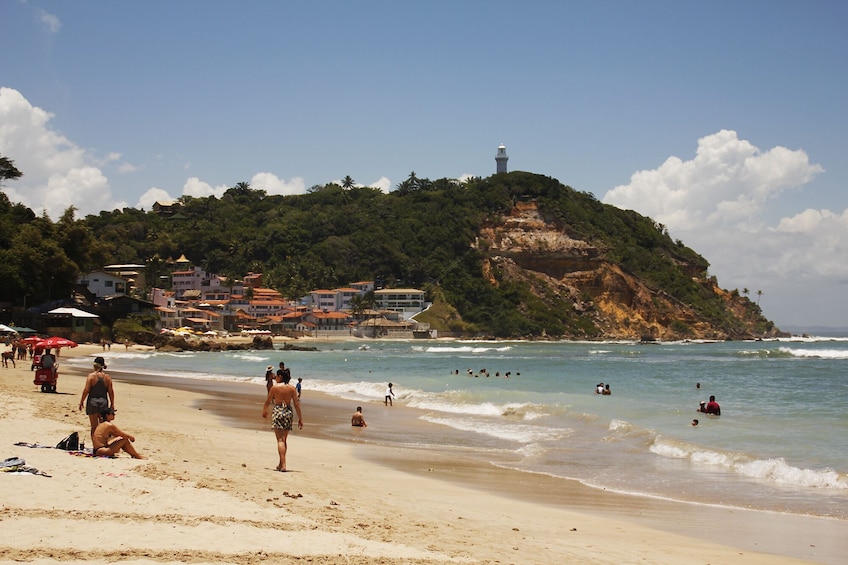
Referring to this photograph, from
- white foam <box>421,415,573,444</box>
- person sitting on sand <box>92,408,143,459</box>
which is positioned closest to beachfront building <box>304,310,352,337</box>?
white foam <box>421,415,573,444</box>

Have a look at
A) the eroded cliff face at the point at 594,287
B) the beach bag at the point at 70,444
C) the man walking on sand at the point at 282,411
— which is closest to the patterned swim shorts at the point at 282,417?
the man walking on sand at the point at 282,411

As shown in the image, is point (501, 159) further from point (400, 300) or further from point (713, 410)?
point (713, 410)

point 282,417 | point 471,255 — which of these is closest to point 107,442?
point 282,417

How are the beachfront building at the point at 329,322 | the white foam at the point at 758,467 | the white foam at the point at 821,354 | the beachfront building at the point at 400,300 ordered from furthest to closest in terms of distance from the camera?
the beachfront building at the point at 400,300 → the beachfront building at the point at 329,322 → the white foam at the point at 821,354 → the white foam at the point at 758,467

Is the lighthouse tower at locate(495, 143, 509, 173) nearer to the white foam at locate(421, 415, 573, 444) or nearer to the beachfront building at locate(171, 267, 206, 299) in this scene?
the beachfront building at locate(171, 267, 206, 299)

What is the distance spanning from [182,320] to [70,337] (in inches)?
1394

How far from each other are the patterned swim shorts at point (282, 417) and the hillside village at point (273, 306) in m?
86.8

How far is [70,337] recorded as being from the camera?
61.1 m

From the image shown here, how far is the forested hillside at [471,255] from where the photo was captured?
126 metres

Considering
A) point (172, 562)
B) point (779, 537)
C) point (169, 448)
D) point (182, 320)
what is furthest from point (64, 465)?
point (182, 320)

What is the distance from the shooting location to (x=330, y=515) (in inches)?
326

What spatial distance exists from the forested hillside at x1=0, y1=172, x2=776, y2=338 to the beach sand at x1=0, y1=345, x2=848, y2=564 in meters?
107

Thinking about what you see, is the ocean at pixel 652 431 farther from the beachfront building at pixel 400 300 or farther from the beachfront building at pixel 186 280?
the beachfront building at pixel 186 280

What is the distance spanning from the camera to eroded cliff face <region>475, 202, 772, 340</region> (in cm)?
12756
